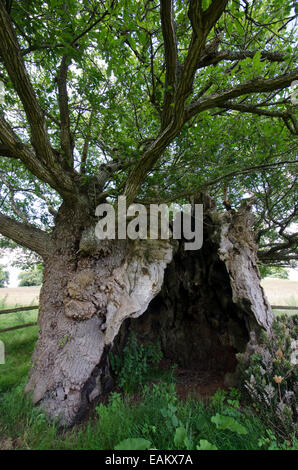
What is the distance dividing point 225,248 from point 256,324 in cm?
130

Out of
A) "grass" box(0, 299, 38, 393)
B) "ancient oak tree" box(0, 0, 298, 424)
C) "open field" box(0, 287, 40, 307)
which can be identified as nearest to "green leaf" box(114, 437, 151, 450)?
"ancient oak tree" box(0, 0, 298, 424)

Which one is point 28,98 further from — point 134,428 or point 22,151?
point 134,428

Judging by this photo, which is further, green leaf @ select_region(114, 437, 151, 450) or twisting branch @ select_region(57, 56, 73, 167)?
twisting branch @ select_region(57, 56, 73, 167)

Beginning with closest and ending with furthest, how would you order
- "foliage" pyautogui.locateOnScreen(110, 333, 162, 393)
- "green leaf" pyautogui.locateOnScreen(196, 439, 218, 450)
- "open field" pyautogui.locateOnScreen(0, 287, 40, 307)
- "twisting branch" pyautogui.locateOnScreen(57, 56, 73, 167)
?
"green leaf" pyautogui.locateOnScreen(196, 439, 218, 450) → "foliage" pyautogui.locateOnScreen(110, 333, 162, 393) → "twisting branch" pyautogui.locateOnScreen(57, 56, 73, 167) → "open field" pyautogui.locateOnScreen(0, 287, 40, 307)

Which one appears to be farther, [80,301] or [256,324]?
[256,324]

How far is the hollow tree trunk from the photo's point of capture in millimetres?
2609

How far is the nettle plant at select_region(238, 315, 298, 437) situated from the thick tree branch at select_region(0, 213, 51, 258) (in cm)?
342

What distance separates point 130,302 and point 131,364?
3.78 feet

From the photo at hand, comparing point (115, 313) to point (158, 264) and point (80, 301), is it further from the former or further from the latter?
point (158, 264)

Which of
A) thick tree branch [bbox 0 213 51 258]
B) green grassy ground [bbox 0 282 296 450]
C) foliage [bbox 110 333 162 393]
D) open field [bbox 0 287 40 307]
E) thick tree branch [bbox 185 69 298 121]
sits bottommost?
open field [bbox 0 287 40 307]

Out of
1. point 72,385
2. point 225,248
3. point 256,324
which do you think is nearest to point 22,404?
point 72,385

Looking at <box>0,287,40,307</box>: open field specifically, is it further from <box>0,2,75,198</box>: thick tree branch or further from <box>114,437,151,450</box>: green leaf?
<box>114,437,151,450</box>: green leaf

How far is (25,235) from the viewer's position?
328 cm

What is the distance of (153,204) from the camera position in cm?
389
